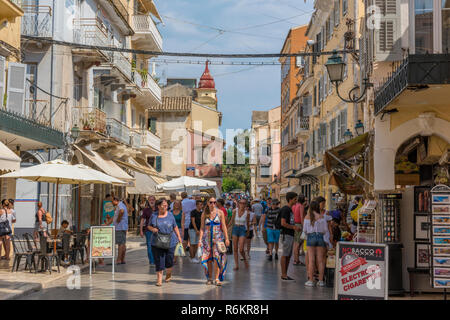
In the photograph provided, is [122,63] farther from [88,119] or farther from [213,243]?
[213,243]

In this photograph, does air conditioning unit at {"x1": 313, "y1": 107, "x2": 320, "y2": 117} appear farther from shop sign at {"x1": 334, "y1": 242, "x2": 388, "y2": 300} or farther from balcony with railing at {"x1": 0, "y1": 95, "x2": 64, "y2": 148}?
shop sign at {"x1": 334, "y1": 242, "x2": 388, "y2": 300}

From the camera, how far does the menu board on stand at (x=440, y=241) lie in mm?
10102

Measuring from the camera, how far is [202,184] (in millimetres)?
26984

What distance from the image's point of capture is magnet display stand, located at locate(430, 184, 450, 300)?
10.1 m

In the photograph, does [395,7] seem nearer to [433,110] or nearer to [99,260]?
[433,110]

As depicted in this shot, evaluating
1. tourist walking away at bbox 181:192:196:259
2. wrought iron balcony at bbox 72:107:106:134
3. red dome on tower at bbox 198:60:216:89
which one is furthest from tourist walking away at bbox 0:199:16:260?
red dome on tower at bbox 198:60:216:89

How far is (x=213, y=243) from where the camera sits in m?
12.9

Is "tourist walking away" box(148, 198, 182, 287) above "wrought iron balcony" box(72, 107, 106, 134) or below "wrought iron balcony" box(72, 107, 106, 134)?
below

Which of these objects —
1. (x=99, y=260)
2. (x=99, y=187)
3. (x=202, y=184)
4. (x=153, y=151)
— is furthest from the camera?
(x=153, y=151)

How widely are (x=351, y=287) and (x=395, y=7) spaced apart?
24.2 ft

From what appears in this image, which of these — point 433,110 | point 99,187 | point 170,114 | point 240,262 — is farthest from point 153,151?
point 433,110

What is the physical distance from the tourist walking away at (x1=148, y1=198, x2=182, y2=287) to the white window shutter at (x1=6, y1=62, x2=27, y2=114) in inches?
349

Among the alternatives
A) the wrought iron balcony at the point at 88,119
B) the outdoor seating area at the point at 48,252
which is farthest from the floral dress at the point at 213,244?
the wrought iron balcony at the point at 88,119

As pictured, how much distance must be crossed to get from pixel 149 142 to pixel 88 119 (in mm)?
12275
